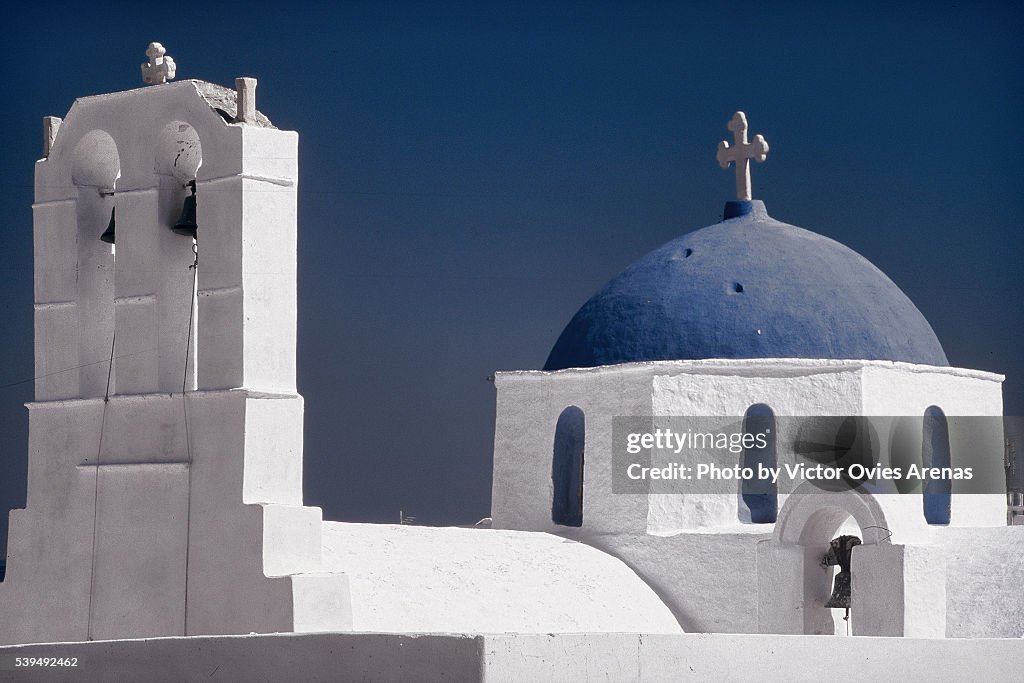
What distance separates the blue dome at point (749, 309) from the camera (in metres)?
15.1

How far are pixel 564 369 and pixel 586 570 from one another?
2.14 meters

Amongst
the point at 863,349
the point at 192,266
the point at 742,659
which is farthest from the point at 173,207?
the point at 863,349

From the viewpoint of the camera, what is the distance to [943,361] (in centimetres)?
1580

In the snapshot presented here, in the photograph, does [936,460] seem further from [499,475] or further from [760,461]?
[499,475]

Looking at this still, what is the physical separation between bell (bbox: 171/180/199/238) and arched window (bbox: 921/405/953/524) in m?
7.12

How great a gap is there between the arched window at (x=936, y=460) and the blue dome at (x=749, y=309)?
52cm

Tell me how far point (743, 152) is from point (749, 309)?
226 centimetres

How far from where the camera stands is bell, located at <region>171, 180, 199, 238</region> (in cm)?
1080

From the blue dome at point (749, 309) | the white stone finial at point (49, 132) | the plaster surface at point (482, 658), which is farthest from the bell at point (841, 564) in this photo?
the white stone finial at point (49, 132)

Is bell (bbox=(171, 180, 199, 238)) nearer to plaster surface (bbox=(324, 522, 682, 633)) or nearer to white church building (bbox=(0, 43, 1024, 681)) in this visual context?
white church building (bbox=(0, 43, 1024, 681))

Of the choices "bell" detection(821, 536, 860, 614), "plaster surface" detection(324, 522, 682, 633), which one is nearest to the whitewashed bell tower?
"plaster surface" detection(324, 522, 682, 633)

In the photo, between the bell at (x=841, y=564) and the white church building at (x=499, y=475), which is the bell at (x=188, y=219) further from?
the bell at (x=841, y=564)

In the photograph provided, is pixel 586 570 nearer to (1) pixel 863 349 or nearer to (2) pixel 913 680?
(1) pixel 863 349

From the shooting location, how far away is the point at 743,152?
16859 millimetres
